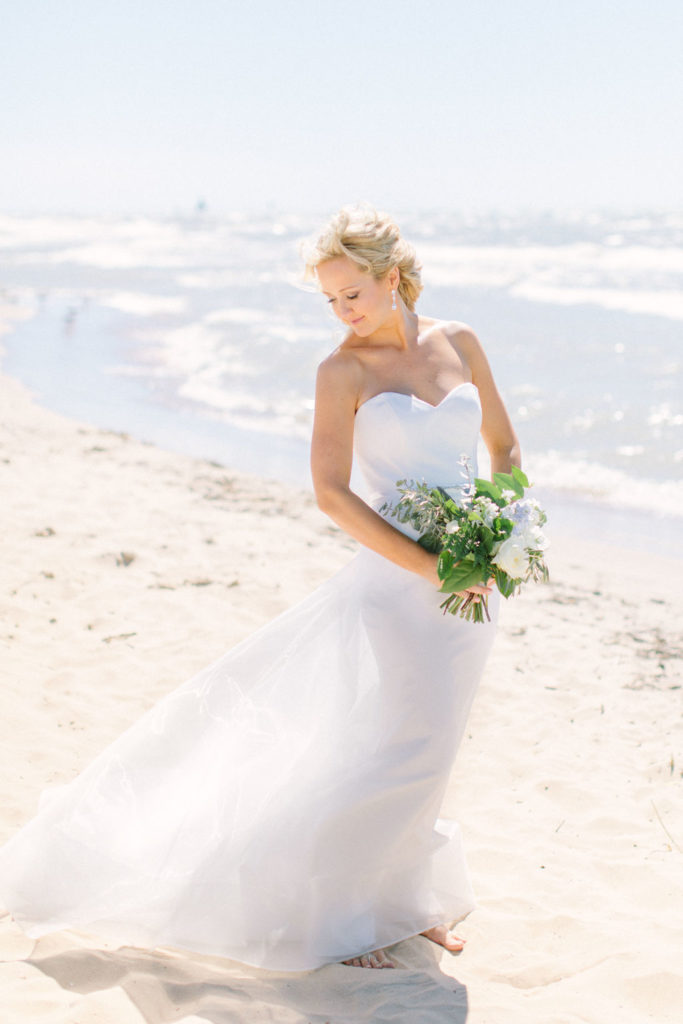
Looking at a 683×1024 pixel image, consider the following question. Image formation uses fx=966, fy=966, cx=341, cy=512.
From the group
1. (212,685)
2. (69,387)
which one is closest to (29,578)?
(212,685)

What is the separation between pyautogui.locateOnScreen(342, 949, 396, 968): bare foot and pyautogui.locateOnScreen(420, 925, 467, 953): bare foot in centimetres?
26

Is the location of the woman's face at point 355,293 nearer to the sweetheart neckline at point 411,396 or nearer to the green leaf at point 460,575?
the sweetheart neckline at point 411,396

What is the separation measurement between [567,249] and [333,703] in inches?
1770

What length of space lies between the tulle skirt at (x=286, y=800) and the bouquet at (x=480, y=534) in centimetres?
25

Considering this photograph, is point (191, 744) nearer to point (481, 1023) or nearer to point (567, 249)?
point (481, 1023)

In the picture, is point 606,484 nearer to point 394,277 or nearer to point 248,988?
point 394,277

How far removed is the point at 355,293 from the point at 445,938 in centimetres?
227

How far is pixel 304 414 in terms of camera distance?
14039mm

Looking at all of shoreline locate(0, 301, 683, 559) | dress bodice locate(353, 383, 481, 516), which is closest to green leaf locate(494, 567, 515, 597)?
dress bodice locate(353, 383, 481, 516)

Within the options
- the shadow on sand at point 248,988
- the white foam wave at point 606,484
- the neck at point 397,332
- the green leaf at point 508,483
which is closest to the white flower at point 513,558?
the green leaf at point 508,483

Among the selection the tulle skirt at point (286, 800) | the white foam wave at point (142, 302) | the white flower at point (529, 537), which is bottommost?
the tulle skirt at point (286, 800)

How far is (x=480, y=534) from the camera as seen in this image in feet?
9.72

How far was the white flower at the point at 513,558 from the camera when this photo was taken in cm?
285

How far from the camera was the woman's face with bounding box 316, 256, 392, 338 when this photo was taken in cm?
320
